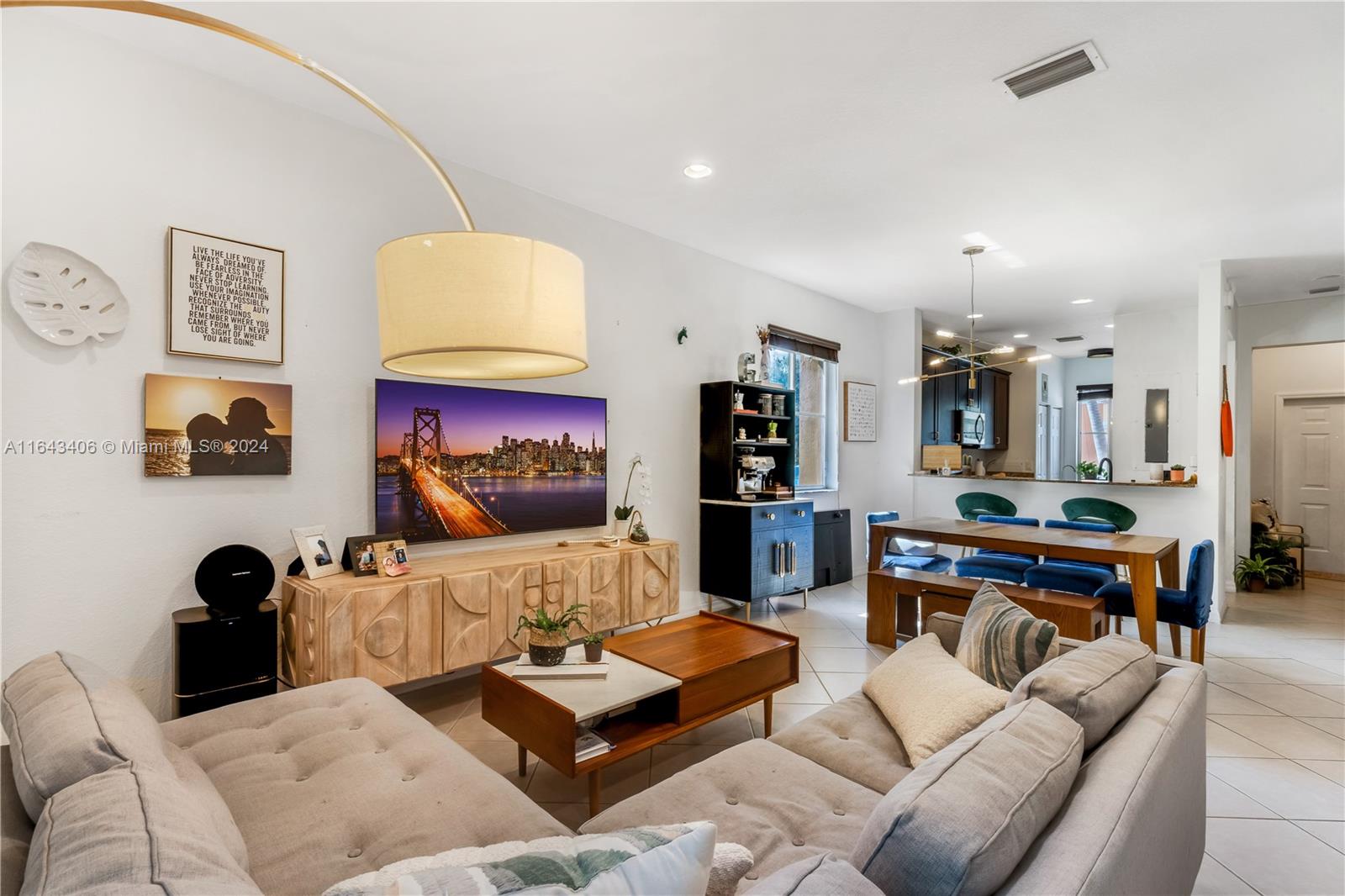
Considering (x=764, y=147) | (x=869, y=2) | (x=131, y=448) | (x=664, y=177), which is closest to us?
(x=869, y=2)

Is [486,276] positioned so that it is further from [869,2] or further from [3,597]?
[3,597]

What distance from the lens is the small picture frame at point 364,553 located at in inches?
117

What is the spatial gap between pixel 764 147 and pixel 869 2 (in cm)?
106

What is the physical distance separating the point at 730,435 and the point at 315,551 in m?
2.88

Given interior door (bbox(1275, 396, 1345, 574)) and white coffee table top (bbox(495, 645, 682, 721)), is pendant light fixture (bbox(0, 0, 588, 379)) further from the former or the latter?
interior door (bbox(1275, 396, 1345, 574))

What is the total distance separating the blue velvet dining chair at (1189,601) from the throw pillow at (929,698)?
89.3 inches

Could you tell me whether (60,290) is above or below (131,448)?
above

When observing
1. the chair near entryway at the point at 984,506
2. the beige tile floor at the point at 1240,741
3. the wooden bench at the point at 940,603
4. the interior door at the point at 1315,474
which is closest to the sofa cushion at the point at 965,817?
the beige tile floor at the point at 1240,741

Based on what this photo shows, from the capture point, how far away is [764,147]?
3268 mm

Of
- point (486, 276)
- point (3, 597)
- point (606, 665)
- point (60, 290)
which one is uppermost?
point (60, 290)

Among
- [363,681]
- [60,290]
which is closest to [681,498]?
[363,681]

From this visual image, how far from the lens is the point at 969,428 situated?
26.8ft

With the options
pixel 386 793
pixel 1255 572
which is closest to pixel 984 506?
pixel 1255 572

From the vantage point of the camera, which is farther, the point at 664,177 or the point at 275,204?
the point at 664,177
